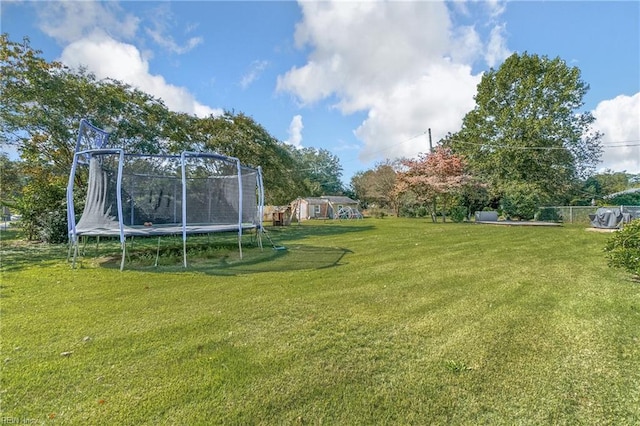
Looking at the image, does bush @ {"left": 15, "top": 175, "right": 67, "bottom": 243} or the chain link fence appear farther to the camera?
the chain link fence

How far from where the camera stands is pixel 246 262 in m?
5.83

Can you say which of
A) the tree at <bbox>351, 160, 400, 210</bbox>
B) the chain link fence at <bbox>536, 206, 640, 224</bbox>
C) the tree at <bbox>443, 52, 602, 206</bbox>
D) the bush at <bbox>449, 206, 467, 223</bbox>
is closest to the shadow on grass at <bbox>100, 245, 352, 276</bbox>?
the bush at <bbox>449, 206, 467, 223</bbox>

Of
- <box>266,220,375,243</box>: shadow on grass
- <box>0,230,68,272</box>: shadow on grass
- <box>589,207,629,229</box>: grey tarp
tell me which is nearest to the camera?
<box>0,230,68,272</box>: shadow on grass

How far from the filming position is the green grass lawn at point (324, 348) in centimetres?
162

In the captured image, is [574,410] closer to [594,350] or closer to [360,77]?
[594,350]

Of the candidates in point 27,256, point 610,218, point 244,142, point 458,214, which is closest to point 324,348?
point 27,256

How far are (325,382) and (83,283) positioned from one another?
13.9 ft

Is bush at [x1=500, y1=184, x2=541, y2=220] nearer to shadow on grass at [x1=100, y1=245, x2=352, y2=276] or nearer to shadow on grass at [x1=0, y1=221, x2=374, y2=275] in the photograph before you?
shadow on grass at [x1=0, y1=221, x2=374, y2=275]

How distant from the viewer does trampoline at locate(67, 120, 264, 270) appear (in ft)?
20.2

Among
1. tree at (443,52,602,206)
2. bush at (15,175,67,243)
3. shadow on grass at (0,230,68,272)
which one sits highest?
tree at (443,52,602,206)

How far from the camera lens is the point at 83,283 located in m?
4.27

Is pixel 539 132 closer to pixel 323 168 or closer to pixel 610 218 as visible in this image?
pixel 610 218

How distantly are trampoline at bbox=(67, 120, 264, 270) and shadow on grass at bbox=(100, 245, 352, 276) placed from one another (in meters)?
0.50

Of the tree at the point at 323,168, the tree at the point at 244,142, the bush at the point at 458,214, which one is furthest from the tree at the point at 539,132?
the tree at the point at 323,168
